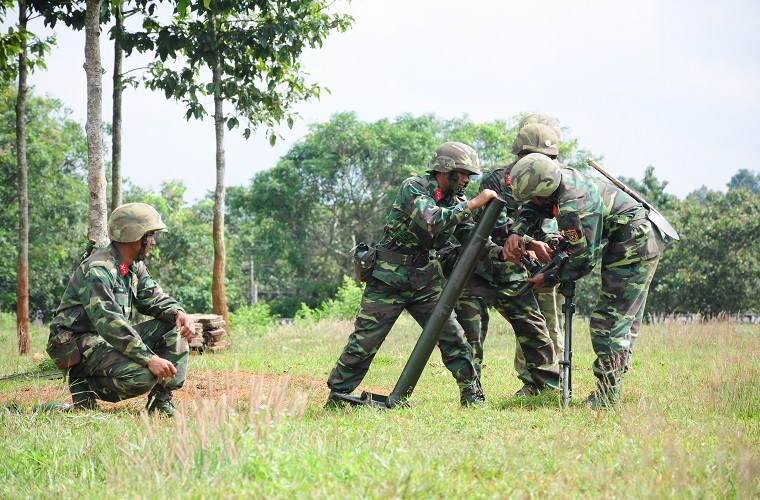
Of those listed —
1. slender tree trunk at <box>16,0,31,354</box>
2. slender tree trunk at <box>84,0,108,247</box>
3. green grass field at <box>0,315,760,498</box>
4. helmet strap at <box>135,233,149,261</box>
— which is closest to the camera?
green grass field at <box>0,315,760,498</box>

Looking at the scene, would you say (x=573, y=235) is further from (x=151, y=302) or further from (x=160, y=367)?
(x=151, y=302)

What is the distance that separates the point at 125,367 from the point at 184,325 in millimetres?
588

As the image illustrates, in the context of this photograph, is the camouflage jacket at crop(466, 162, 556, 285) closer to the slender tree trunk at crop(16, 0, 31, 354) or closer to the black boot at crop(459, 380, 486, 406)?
the black boot at crop(459, 380, 486, 406)

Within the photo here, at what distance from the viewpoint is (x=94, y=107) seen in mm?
10297

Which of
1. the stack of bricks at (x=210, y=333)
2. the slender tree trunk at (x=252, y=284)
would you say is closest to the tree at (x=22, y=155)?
the stack of bricks at (x=210, y=333)

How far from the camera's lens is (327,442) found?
4652mm

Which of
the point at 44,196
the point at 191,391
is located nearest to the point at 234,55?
the point at 191,391

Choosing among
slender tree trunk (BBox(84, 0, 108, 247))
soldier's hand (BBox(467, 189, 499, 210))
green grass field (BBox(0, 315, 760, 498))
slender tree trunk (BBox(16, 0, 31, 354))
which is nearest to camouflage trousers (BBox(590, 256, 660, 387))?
green grass field (BBox(0, 315, 760, 498))

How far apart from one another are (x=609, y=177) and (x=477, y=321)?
1.68m

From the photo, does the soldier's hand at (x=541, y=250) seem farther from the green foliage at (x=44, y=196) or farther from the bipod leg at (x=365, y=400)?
the green foliage at (x=44, y=196)

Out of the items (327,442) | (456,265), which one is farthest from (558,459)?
(456,265)

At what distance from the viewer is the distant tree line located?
3425 cm

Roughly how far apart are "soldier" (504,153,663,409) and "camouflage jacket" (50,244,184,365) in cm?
290

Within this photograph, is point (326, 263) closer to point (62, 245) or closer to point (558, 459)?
point (62, 245)
